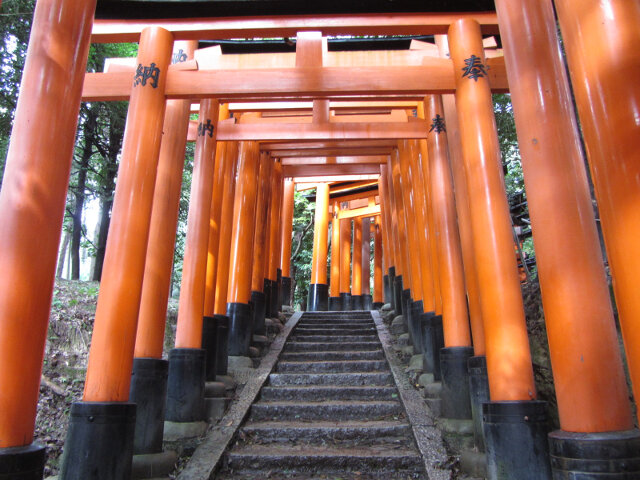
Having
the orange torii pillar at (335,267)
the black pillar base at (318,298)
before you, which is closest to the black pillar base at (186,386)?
the black pillar base at (318,298)

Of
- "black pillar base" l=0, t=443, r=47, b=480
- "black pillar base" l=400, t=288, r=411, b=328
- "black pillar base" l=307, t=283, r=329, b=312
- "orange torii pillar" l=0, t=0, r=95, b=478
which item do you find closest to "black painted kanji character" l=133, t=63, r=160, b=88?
"orange torii pillar" l=0, t=0, r=95, b=478

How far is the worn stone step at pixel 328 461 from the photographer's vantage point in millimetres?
4703

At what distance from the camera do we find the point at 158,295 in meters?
4.98

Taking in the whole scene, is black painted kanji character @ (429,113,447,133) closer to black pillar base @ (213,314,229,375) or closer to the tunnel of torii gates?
the tunnel of torii gates

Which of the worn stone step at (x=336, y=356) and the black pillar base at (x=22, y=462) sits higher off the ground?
the worn stone step at (x=336, y=356)

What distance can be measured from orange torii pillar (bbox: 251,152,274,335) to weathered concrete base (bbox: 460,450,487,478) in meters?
5.13

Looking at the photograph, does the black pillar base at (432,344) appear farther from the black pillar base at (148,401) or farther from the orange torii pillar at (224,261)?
the black pillar base at (148,401)

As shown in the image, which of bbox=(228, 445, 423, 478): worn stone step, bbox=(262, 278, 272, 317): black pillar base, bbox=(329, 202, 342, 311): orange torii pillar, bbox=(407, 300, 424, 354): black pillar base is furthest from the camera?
bbox=(329, 202, 342, 311): orange torii pillar

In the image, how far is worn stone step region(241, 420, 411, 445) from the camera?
5.27 metres

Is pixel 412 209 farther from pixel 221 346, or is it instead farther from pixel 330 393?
pixel 221 346

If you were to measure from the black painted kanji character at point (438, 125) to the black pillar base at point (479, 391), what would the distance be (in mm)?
3325

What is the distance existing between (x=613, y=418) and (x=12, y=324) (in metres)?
3.77

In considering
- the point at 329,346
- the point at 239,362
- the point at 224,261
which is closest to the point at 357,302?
the point at 329,346

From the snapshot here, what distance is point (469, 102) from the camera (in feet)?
15.7
